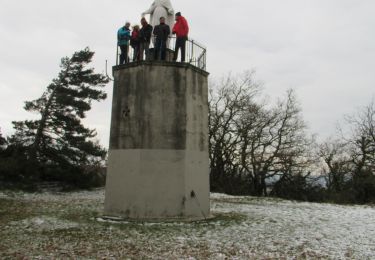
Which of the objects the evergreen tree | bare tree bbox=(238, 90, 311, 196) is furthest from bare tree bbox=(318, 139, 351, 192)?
the evergreen tree

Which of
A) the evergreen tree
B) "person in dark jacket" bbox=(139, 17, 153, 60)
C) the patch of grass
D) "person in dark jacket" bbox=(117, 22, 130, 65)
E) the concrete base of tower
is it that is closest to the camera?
the concrete base of tower

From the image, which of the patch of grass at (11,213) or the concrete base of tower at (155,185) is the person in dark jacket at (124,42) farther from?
the patch of grass at (11,213)

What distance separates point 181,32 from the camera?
12.3 metres

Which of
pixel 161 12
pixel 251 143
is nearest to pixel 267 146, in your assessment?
pixel 251 143

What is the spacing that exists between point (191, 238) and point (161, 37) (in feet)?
20.8

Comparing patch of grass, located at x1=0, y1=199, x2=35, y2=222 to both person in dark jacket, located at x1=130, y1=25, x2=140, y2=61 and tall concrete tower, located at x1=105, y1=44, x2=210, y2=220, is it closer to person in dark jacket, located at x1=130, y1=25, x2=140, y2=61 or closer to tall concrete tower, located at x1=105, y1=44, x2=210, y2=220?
tall concrete tower, located at x1=105, y1=44, x2=210, y2=220

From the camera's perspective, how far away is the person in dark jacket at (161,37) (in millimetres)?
12180

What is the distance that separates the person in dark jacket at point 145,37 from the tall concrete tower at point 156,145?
2.19ft

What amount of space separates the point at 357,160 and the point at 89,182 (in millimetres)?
22955

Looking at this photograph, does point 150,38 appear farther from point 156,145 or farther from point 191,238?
point 191,238

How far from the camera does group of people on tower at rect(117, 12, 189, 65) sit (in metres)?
12.2

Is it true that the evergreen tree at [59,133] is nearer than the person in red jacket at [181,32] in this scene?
No

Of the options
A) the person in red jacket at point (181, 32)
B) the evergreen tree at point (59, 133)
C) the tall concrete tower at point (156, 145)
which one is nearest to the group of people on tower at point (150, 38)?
the person in red jacket at point (181, 32)

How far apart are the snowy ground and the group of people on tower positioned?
538cm
